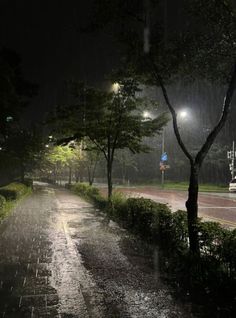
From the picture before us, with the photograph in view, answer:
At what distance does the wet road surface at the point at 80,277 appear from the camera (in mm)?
5840

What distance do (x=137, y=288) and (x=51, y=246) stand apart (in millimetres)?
4304

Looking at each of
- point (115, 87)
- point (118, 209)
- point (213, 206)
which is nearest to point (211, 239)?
point (118, 209)

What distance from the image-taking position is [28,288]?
684 centimetres

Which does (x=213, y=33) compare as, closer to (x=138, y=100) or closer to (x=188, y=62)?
(x=188, y=62)

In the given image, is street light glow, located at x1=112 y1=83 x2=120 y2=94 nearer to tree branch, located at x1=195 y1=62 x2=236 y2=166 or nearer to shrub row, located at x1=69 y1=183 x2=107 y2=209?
shrub row, located at x1=69 y1=183 x2=107 y2=209

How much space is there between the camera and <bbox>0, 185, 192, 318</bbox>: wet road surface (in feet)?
19.2

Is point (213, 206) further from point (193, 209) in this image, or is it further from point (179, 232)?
point (193, 209)

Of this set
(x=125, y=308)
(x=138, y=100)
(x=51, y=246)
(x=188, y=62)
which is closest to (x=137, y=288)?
(x=125, y=308)

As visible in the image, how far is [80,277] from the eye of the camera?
7578mm

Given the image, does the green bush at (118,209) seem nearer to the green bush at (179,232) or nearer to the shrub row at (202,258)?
the shrub row at (202,258)

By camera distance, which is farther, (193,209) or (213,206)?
(213,206)

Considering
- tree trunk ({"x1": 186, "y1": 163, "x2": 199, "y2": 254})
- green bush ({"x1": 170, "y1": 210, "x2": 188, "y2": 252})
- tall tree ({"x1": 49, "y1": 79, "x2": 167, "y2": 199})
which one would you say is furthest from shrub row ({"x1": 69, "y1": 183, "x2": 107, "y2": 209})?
tree trunk ({"x1": 186, "y1": 163, "x2": 199, "y2": 254})

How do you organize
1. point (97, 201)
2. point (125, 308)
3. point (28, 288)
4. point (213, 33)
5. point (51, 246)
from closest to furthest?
point (125, 308) < point (28, 288) < point (213, 33) < point (51, 246) < point (97, 201)

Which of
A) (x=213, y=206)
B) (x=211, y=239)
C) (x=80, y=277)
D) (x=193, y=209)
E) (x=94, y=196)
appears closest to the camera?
(x=211, y=239)
